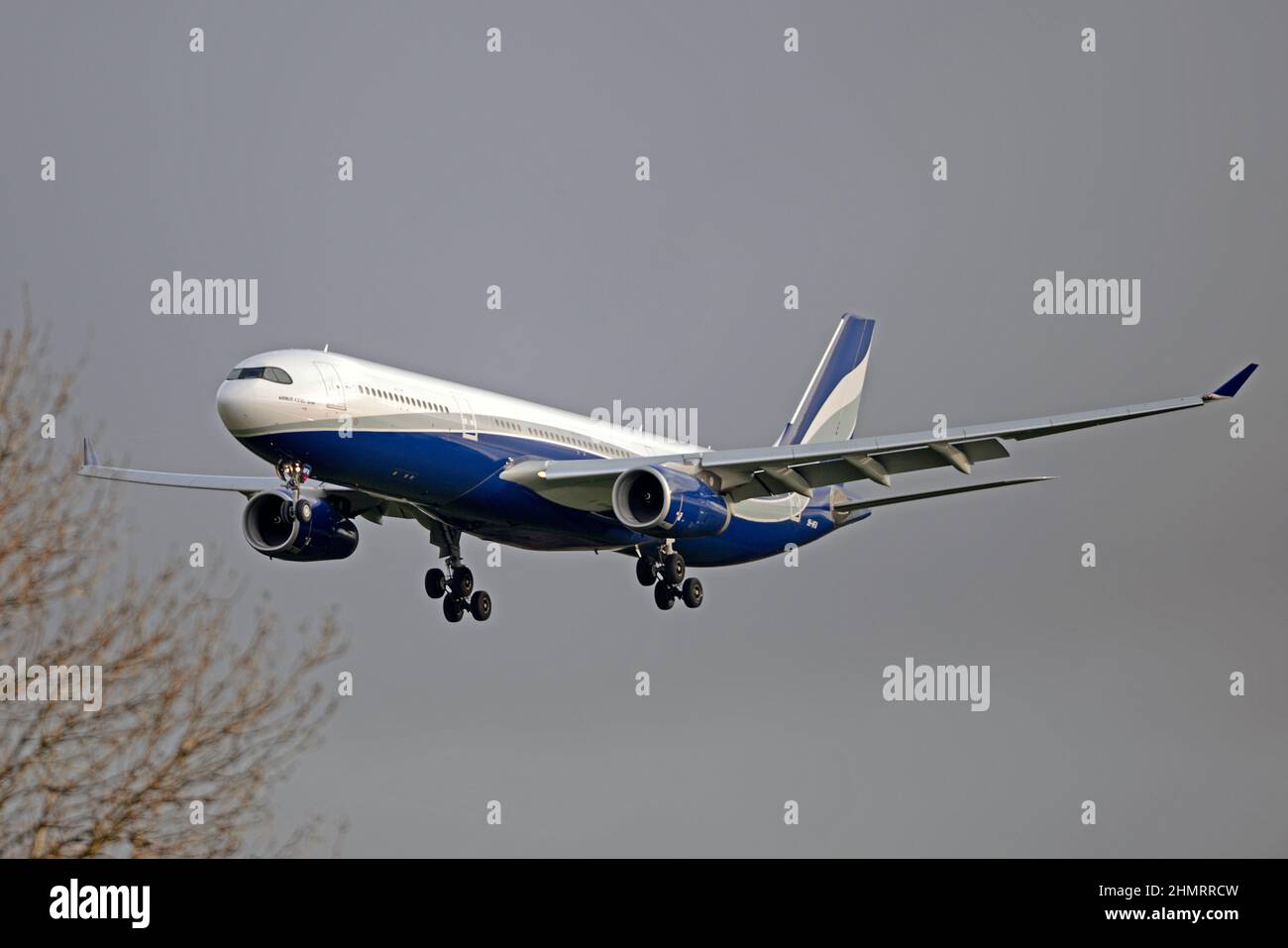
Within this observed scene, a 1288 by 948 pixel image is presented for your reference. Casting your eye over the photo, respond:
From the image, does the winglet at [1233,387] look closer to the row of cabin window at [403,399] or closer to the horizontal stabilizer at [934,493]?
the horizontal stabilizer at [934,493]

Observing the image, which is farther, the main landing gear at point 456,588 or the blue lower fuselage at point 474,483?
the main landing gear at point 456,588

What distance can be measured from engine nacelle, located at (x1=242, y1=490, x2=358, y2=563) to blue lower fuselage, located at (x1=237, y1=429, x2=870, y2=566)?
149 inches

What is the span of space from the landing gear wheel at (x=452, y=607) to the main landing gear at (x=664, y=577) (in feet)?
17.7

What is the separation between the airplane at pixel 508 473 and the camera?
1528 inches

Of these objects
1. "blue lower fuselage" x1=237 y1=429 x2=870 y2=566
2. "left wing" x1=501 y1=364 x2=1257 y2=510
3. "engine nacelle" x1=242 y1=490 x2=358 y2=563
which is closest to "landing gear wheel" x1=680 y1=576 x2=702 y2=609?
"blue lower fuselage" x1=237 y1=429 x2=870 y2=566

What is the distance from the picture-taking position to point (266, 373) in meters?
38.2

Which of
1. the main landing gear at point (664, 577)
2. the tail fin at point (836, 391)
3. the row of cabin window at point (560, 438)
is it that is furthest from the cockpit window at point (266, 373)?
the tail fin at point (836, 391)

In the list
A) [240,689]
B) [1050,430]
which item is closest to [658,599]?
[1050,430]

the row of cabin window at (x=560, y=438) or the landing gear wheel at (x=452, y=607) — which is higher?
the row of cabin window at (x=560, y=438)

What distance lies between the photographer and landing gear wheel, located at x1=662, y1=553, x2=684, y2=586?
49469 millimetres

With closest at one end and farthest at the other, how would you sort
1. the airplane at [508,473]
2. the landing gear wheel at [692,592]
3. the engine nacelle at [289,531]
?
the airplane at [508,473], the engine nacelle at [289,531], the landing gear wheel at [692,592]

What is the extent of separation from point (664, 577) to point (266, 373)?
15.3m
